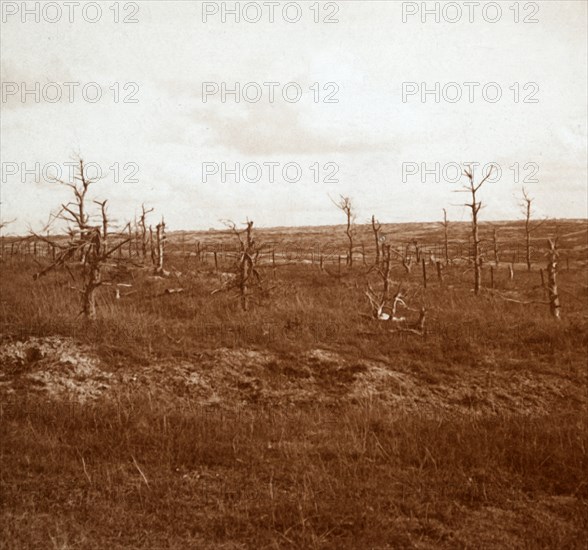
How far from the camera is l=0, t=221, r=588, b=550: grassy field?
4.69 m

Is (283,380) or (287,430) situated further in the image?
(283,380)

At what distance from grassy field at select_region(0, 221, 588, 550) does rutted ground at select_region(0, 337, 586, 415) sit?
0.05 m

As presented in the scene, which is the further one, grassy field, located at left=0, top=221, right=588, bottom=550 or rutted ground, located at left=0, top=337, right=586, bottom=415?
rutted ground, located at left=0, top=337, right=586, bottom=415

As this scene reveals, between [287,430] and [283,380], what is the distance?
3.18 meters

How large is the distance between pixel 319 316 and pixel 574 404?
729 centimetres

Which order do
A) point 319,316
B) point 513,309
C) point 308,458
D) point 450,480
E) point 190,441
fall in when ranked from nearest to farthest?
1. point 450,480
2. point 308,458
3. point 190,441
4. point 319,316
5. point 513,309

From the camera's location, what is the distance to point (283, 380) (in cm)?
Result: 1060

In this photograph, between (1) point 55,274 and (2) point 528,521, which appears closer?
(2) point 528,521

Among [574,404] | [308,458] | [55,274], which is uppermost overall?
[55,274]

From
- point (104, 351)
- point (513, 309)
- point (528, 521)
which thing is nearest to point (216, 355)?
point (104, 351)

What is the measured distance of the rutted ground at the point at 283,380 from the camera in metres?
9.68

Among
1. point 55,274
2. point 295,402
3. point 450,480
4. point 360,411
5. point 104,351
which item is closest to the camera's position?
point 450,480

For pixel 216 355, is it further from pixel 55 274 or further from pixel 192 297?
pixel 55 274

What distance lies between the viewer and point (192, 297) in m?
19.3
